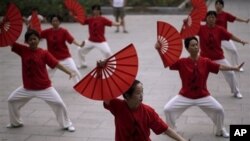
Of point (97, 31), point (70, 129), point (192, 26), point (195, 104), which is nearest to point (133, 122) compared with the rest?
point (195, 104)

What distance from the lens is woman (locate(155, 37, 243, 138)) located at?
6492 millimetres

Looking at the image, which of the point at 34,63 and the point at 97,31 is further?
the point at 97,31

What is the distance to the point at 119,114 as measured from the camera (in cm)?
474

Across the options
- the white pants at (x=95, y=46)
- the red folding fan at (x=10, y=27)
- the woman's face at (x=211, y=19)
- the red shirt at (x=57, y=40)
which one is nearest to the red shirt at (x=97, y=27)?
the white pants at (x=95, y=46)

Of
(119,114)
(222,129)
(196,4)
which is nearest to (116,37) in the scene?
(196,4)

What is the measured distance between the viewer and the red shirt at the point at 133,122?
4.71m

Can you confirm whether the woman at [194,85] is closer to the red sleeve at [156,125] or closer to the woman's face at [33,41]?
the red sleeve at [156,125]

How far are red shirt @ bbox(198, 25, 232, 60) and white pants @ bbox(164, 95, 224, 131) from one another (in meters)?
2.11

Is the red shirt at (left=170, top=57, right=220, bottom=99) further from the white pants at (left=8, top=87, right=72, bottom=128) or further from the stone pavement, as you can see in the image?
the white pants at (left=8, top=87, right=72, bottom=128)

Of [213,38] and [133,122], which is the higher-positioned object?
[213,38]

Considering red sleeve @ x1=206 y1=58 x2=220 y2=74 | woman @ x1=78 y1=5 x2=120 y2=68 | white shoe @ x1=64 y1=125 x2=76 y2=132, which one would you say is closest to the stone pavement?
white shoe @ x1=64 y1=125 x2=76 y2=132

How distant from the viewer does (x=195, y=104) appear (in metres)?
6.66

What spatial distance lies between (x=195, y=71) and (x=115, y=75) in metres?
2.24

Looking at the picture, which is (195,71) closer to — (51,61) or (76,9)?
(51,61)
